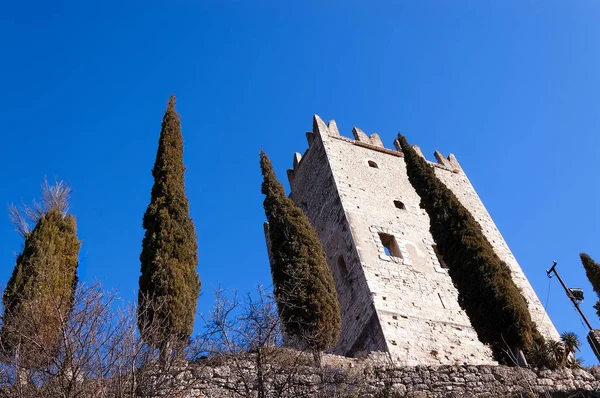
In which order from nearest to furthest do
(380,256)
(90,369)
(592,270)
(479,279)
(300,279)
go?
1. (90,369)
2. (300,279)
3. (479,279)
4. (380,256)
5. (592,270)

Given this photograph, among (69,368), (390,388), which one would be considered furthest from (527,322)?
(69,368)

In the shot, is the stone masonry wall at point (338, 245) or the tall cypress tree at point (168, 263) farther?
the stone masonry wall at point (338, 245)

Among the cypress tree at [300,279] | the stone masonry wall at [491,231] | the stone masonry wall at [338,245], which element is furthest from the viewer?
the stone masonry wall at [491,231]

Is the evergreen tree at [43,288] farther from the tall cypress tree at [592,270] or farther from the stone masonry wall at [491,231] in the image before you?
the tall cypress tree at [592,270]

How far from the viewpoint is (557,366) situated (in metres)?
9.85

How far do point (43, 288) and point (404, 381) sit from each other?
593 centimetres

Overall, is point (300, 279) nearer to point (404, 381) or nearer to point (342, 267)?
point (404, 381)

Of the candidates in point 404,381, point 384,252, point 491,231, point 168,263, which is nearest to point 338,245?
point 384,252

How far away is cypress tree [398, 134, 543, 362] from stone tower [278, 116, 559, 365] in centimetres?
213

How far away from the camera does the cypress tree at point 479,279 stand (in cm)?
1084

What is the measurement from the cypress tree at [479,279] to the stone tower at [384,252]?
2135mm

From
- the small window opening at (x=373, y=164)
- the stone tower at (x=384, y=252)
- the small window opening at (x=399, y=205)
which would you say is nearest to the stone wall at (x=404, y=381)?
the stone tower at (x=384, y=252)

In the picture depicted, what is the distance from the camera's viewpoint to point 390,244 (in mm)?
18156

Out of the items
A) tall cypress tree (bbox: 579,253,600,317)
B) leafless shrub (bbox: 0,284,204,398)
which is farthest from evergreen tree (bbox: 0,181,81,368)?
tall cypress tree (bbox: 579,253,600,317)
